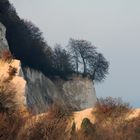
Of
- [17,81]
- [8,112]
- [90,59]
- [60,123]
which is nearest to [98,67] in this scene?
[90,59]

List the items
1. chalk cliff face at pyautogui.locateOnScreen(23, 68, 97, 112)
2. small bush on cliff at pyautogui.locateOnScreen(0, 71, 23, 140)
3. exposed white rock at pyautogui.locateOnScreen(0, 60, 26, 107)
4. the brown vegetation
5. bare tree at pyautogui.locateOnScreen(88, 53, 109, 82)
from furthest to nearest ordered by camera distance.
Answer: bare tree at pyautogui.locateOnScreen(88, 53, 109, 82) → chalk cliff face at pyautogui.locateOnScreen(23, 68, 97, 112) → exposed white rock at pyautogui.locateOnScreen(0, 60, 26, 107) → the brown vegetation → small bush on cliff at pyautogui.locateOnScreen(0, 71, 23, 140)

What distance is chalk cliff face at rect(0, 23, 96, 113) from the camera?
70.4m

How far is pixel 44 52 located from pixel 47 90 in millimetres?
5574

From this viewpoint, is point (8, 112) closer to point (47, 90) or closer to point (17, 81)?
point (17, 81)

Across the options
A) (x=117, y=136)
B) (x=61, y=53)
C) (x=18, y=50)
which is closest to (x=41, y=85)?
(x=18, y=50)

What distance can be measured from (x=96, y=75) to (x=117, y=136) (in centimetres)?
3579

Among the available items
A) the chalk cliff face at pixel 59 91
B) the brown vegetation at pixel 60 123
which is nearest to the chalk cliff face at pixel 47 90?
the chalk cliff face at pixel 59 91

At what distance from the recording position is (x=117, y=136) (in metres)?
57.2

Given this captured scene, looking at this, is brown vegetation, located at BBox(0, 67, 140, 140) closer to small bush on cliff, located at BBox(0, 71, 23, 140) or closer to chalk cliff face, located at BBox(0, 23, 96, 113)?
small bush on cliff, located at BBox(0, 71, 23, 140)

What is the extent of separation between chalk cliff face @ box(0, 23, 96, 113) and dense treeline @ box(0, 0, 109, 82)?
124 centimetres

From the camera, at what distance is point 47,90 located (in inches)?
3236

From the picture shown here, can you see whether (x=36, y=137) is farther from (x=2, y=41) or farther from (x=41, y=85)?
Result: (x=41, y=85)

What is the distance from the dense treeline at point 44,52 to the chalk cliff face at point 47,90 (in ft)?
4.08

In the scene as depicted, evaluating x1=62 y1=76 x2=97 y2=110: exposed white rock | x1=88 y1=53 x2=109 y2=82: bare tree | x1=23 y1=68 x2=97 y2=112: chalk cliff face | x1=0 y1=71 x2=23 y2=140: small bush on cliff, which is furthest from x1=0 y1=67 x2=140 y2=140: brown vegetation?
x1=88 y1=53 x2=109 y2=82: bare tree
